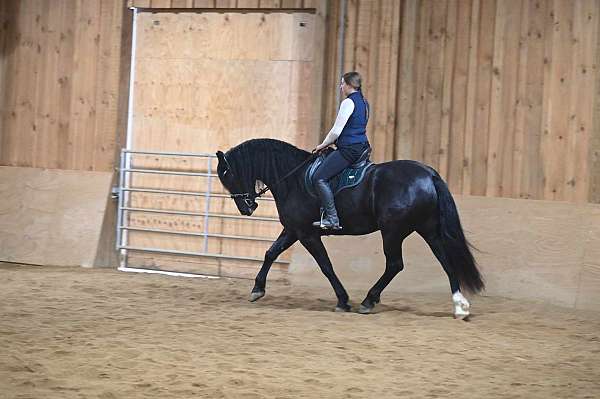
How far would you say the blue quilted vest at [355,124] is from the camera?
7.31 m

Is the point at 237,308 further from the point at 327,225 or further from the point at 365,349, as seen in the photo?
the point at 365,349

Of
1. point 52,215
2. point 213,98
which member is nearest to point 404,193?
point 213,98

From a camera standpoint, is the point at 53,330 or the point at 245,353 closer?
the point at 245,353

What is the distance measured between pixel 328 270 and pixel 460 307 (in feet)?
3.96

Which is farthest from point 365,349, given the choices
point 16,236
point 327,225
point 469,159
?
point 16,236

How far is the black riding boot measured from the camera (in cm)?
736

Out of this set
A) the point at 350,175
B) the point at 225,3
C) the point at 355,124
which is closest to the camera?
the point at 355,124

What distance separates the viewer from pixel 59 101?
433 inches

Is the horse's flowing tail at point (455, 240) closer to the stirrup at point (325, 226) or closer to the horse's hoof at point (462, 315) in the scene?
the horse's hoof at point (462, 315)

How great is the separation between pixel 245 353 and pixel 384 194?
2.38 m

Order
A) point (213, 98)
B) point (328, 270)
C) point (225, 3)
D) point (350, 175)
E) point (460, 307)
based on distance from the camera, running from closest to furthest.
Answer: point (460, 307), point (350, 175), point (328, 270), point (225, 3), point (213, 98)

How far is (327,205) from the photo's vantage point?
7.37 metres

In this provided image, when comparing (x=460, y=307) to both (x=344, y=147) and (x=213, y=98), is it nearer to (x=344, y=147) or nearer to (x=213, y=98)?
(x=344, y=147)

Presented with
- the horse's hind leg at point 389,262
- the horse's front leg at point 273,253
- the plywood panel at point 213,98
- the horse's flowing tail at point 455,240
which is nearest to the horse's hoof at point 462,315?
the horse's flowing tail at point 455,240
